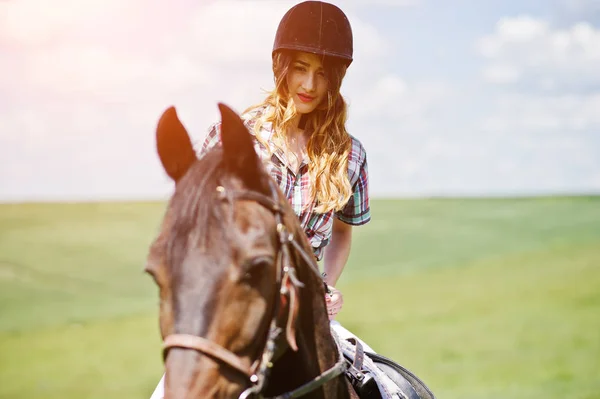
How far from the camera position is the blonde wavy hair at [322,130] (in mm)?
3676

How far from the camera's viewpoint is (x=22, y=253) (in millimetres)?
23406

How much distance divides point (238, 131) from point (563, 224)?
106ft

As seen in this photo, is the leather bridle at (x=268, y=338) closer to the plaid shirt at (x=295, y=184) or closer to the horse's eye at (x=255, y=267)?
the horse's eye at (x=255, y=267)

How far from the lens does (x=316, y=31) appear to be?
3.85m

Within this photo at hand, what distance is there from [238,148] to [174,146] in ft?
1.10

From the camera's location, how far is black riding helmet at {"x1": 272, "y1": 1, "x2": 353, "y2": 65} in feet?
12.6

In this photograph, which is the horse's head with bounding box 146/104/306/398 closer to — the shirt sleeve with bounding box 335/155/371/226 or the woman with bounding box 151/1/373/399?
the woman with bounding box 151/1/373/399

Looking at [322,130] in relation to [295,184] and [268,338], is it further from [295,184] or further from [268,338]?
[268,338]

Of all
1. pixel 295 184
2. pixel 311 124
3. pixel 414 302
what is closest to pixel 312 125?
pixel 311 124

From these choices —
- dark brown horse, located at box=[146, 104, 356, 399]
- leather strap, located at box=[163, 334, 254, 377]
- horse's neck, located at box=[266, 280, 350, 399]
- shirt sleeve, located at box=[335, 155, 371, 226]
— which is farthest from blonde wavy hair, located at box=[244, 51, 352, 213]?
leather strap, located at box=[163, 334, 254, 377]

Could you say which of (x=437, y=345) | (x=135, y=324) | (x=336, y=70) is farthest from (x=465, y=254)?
(x=336, y=70)

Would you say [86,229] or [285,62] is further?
[86,229]

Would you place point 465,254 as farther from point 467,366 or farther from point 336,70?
point 336,70

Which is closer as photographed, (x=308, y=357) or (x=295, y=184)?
(x=308, y=357)
